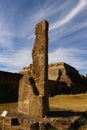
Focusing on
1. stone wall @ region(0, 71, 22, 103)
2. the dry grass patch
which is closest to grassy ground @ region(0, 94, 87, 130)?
the dry grass patch

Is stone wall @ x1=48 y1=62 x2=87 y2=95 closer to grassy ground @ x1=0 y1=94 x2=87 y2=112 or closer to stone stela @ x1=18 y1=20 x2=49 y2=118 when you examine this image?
grassy ground @ x1=0 y1=94 x2=87 y2=112

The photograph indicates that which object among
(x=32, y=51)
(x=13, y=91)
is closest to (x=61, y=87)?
(x=13, y=91)

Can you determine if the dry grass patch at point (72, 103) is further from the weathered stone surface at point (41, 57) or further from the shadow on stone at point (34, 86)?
the weathered stone surface at point (41, 57)

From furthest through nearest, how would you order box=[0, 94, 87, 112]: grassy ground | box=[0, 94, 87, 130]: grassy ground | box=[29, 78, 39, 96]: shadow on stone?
box=[0, 94, 87, 112]: grassy ground → box=[0, 94, 87, 130]: grassy ground → box=[29, 78, 39, 96]: shadow on stone

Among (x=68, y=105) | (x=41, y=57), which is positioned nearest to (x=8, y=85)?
(x=68, y=105)

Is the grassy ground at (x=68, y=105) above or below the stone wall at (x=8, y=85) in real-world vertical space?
below

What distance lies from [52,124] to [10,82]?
20973 mm

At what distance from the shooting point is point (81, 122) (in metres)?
11.3

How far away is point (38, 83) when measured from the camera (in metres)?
14.5

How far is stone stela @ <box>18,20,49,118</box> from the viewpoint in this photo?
523 inches

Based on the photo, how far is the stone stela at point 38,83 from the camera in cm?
1329

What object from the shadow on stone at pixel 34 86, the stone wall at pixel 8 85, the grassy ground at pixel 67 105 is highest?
the stone wall at pixel 8 85

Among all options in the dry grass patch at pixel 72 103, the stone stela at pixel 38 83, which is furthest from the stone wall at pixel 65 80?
the stone stela at pixel 38 83

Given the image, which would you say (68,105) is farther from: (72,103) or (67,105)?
(72,103)
